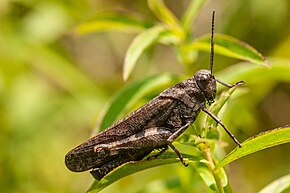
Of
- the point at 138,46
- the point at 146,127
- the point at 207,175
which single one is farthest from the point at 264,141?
the point at 138,46

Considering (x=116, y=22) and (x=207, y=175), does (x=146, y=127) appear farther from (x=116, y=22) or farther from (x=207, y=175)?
(x=116, y=22)

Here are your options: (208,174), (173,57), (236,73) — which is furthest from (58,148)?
(208,174)

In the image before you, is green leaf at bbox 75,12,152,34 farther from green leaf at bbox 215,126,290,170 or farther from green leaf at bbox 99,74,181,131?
green leaf at bbox 215,126,290,170

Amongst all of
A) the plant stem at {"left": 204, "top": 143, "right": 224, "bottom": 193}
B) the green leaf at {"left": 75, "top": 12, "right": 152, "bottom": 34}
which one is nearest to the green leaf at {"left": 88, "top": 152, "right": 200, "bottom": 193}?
the plant stem at {"left": 204, "top": 143, "right": 224, "bottom": 193}

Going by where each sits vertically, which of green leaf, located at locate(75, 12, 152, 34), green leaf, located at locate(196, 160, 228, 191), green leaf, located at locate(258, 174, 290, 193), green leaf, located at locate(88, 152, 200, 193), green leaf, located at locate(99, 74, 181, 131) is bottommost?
green leaf, located at locate(258, 174, 290, 193)

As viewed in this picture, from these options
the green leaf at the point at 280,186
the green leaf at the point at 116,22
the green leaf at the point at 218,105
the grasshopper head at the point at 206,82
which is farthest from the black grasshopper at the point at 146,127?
the green leaf at the point at 116,22

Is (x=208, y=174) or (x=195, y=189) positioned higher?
(x=208, y=174)

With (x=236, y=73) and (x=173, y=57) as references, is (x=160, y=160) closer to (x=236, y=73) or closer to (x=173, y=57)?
(x=236, y=73)
